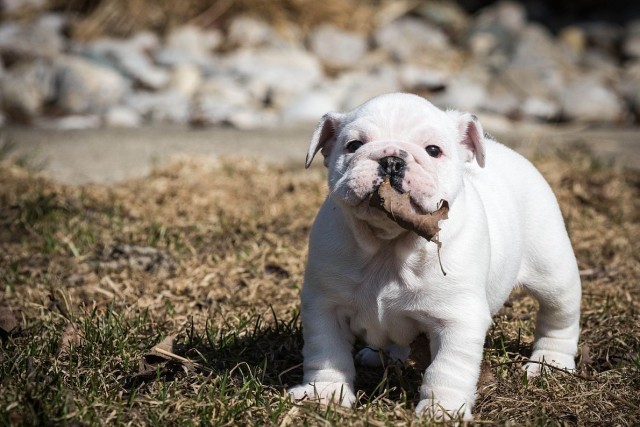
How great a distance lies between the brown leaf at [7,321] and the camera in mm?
3459

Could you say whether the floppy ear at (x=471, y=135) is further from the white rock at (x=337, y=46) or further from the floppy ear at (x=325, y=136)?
the white rock at (x=337, y=46)

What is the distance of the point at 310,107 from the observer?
9672 mm

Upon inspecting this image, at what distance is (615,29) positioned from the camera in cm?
1330

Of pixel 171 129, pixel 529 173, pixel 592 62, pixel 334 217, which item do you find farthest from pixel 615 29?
pixel 334 217

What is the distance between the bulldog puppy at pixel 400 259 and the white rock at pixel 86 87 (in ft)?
24.0

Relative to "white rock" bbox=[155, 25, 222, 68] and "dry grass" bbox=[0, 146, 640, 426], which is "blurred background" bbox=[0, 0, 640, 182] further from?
"dry grass" bbox=[0, 146, 640, 426]

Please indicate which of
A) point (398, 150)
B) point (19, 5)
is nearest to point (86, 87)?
point (19, 5)

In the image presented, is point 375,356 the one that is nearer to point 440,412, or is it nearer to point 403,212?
point 440,412

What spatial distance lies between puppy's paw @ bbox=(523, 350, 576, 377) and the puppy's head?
2.98 ft

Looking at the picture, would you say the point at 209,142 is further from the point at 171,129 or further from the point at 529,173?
the point at 529,173

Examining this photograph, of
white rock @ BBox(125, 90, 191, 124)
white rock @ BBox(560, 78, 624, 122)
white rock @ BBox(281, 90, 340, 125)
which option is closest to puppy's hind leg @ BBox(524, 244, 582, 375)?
white rock @ BBox(281, 90, 340, 125)

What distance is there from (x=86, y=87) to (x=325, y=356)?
7822 millimetres

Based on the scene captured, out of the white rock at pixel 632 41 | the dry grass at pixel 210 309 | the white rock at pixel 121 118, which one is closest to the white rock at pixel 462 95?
the white rock at pixel 632 41

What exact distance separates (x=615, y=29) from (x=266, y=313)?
37.1 feet
